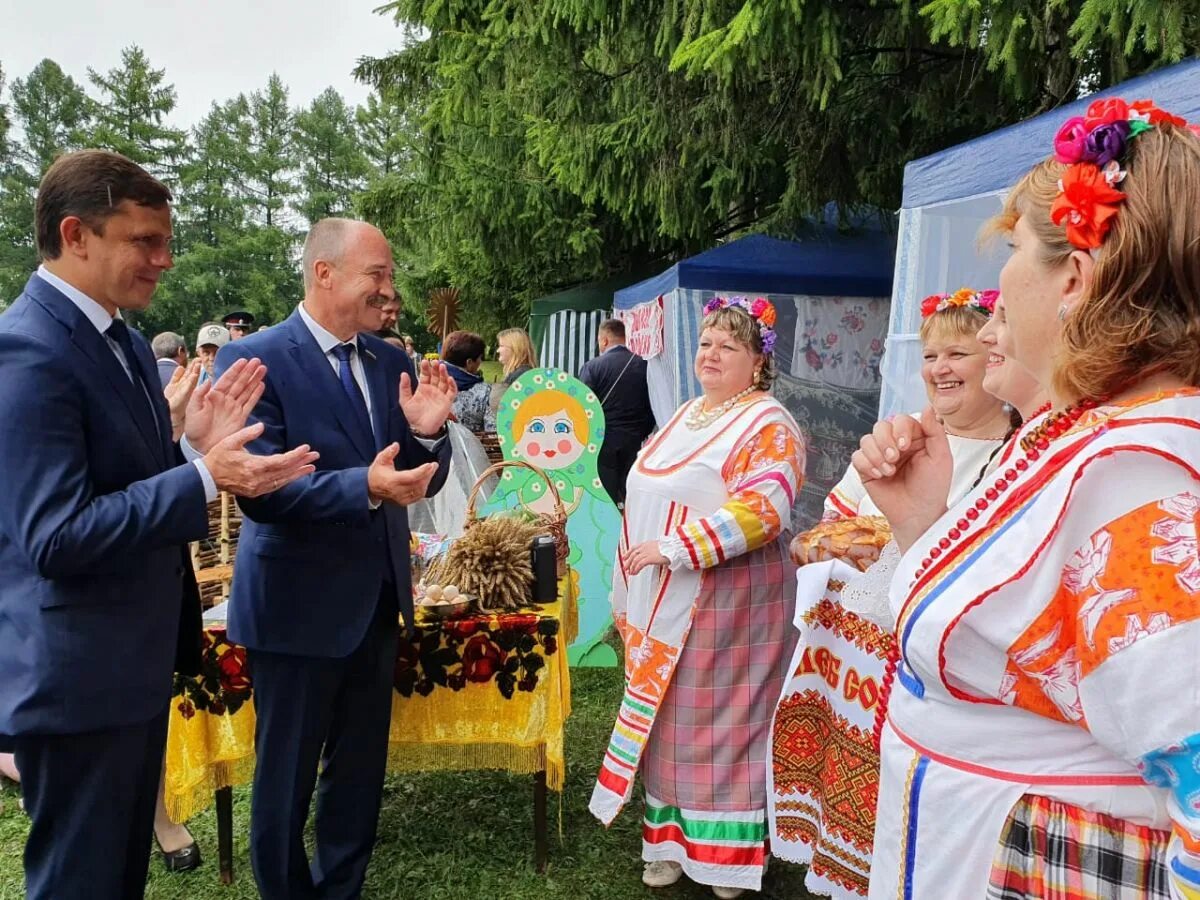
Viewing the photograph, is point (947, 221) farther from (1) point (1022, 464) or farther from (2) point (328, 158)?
(2) point (328, 158)

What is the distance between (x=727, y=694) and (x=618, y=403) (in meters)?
4.48

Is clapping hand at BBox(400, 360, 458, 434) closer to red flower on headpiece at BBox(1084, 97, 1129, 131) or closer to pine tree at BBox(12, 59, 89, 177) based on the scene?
red flower on headpiece at BBox(1084, 97, 1129, 131)

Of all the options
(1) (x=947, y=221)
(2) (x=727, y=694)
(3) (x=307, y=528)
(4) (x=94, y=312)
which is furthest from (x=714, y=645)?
(1) (x=947, y=221)

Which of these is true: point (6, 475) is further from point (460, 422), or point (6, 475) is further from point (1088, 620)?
point (460, 422)

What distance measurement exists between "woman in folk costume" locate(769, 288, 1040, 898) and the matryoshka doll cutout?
2287mm

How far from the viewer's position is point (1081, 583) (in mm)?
950

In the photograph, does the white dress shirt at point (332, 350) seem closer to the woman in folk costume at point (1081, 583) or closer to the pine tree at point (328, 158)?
the woman in folk costume at point (1081, 583)

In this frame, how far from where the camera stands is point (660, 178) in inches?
245

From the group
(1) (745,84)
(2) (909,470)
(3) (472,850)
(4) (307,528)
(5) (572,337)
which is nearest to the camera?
(2) (909,470)

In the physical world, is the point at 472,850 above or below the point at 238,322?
below

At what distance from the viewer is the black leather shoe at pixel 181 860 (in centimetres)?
290

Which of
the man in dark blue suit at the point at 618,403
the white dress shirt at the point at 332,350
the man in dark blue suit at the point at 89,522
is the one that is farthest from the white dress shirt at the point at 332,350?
the man in dark blue suit at the point at 618,403

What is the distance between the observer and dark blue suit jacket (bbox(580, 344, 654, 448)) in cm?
700

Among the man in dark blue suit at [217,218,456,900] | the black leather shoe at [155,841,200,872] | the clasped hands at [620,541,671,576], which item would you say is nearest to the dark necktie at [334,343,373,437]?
the man in dark blue suit at [217,218,456,900]
